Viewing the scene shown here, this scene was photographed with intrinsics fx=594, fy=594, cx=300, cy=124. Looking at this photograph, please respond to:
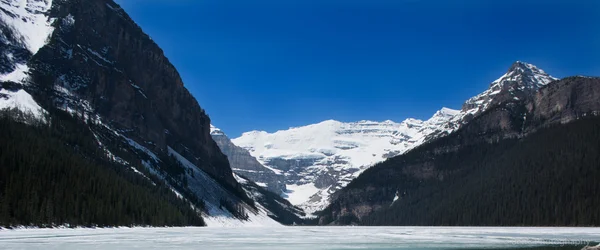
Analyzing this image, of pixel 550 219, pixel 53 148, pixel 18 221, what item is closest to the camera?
pixel 18 221

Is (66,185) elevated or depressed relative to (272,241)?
elevated

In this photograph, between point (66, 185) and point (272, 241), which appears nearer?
point (272, 241)

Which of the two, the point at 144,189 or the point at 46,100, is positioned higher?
the point at 46,100

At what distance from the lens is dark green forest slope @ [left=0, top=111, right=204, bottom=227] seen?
353ft

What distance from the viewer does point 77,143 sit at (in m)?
171

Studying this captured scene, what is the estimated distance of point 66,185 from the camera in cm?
12438

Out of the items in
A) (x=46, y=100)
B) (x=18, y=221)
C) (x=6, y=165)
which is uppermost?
(x=46, y=100)

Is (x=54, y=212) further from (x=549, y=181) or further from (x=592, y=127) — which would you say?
(x=592, y=127)

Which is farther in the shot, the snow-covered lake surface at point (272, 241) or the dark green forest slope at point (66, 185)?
the dark green forest slope at point (66, 185)

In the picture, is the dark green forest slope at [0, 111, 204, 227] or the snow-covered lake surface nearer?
the snow-covered lake surface

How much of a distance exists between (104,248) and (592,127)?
176 metres

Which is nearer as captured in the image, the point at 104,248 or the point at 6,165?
the point at 104,248

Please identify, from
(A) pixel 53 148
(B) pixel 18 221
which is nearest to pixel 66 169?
(A) pixel 53 148

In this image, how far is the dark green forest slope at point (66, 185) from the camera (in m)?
108
